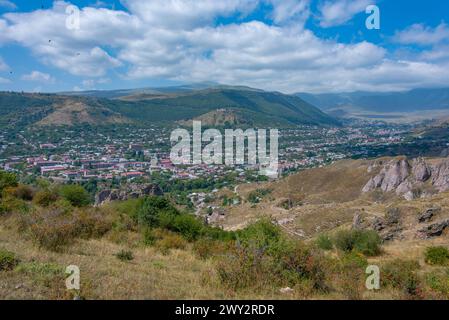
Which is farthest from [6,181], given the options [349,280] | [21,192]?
[349,280]

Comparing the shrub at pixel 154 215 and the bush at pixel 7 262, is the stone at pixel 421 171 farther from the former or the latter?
the bush at pixel 7 262

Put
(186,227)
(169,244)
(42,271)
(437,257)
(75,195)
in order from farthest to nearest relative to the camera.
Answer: (75,195), (186,227), (437,257), (169,244), (42,271)

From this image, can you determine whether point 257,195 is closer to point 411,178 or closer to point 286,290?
point 411,178

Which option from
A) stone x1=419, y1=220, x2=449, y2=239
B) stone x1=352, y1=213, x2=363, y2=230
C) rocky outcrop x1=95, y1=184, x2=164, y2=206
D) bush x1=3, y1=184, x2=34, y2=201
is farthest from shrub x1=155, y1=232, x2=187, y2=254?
rocky outcrop x1=95, y1=184, x2=164, y2=206

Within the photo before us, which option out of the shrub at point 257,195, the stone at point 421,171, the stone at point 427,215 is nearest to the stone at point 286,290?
the stone at point 427,215

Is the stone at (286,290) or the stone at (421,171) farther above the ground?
the stone at (286,290)

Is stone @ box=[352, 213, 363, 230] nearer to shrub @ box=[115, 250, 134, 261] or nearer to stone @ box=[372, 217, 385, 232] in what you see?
stone @ box=[372, 217, 385, 232]
